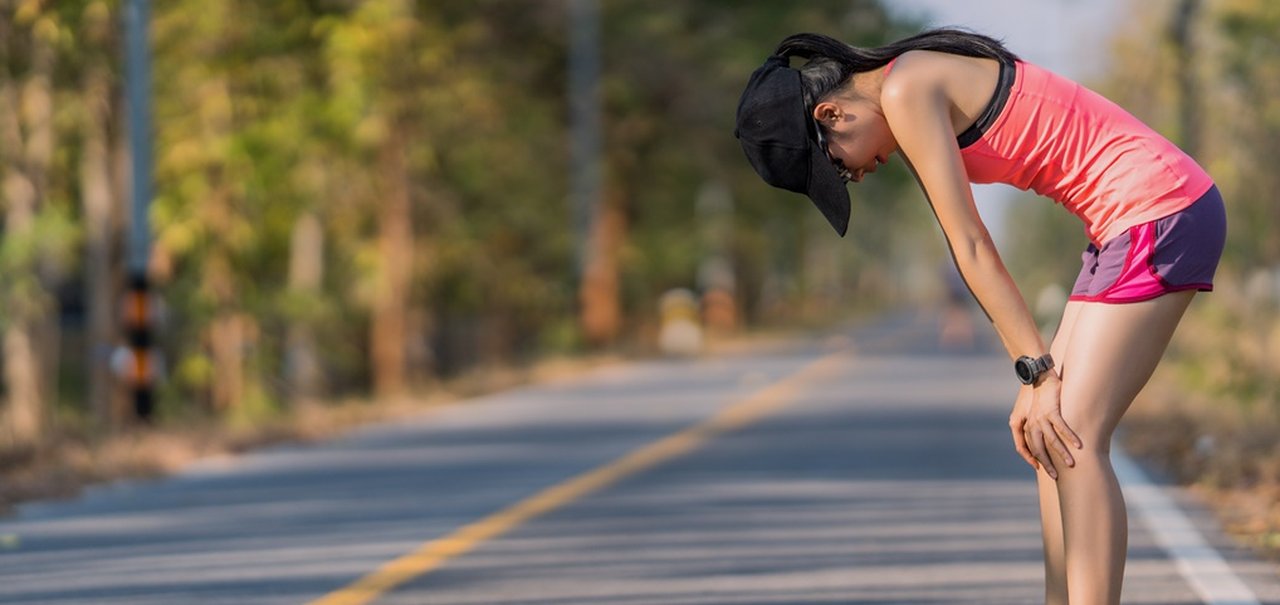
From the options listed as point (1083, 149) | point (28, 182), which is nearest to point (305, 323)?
point (28, 182)

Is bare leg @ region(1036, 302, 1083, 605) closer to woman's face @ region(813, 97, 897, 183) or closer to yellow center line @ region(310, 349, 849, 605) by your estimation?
woman's face @ region(813, 97, 897, 183)

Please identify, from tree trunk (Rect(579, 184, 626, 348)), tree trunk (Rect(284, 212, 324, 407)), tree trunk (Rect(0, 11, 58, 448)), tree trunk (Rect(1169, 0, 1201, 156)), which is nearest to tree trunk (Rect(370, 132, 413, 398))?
tree trunk (Rect(284, 212, 324, 407))

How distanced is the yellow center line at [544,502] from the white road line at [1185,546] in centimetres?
301

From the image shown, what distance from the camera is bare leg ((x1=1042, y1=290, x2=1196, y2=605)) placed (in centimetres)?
449

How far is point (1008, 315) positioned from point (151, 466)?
35.9 feet

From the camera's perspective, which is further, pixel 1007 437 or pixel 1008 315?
pixel 1007 437

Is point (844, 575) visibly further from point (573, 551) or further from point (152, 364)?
point (152, 364)

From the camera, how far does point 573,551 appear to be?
946 cm

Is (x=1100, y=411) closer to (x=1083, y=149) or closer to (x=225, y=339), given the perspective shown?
(x=1083, y=149)

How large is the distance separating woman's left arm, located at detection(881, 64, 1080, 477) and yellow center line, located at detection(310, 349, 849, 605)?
12.8ft

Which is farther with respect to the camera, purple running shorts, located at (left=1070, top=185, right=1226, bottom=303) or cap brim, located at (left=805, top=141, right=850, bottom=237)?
cap brim, located at (left=805, top=141, right=850, bottom=237)

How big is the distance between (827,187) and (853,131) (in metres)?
0.13

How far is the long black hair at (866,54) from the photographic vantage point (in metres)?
4.61

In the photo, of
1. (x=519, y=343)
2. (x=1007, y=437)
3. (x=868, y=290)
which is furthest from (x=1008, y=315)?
(x=868, y=290)
